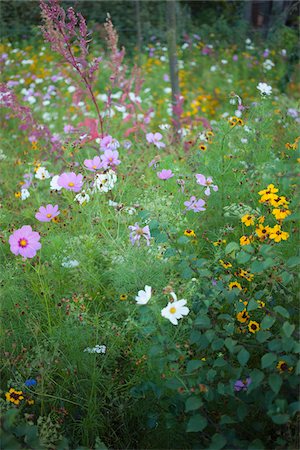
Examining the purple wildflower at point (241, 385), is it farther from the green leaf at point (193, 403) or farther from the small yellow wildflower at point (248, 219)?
the small yellow wildflower at point (248, 219)

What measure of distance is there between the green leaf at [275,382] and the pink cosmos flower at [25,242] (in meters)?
1.02

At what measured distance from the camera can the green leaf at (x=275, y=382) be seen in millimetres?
1409

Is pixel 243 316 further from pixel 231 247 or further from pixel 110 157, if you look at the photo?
pixel 110 157

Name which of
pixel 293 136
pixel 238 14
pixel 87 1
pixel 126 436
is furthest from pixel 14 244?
pixel 238 14

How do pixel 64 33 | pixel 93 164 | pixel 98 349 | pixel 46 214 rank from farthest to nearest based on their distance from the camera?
pixel 64 33 → pixel 93 164 → pixel 46 214 → pixel 98 349

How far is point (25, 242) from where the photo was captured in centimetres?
206

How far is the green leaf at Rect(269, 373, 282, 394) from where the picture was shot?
141cm

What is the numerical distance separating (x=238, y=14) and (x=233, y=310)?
6686mm

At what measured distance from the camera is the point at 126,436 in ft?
5.99

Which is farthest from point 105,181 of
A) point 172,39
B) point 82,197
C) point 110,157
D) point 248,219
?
point 172,39

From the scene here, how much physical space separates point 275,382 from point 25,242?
1.09m

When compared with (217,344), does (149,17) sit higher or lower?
lower

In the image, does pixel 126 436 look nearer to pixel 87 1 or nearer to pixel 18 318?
pixel 18 318

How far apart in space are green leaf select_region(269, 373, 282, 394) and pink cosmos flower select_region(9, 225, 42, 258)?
1016mm
